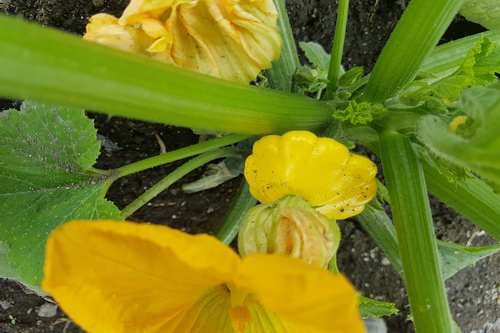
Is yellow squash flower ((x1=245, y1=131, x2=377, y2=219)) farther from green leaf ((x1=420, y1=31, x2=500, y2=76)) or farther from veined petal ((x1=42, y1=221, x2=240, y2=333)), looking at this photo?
green leaf ((x1=420, y1=31, x2=500, y2=76))

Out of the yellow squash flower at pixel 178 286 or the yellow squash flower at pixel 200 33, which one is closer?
the yellow squash flower at pixel 178 286

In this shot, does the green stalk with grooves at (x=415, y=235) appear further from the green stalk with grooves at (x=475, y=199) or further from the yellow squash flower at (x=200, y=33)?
the yellow squash flower at (x=200, y=33)

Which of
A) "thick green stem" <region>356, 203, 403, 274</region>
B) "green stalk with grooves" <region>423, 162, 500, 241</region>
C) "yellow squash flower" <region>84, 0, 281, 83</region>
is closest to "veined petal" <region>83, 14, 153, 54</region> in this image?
"yellow squash flower" <region>84, 0, 281, 83</region>

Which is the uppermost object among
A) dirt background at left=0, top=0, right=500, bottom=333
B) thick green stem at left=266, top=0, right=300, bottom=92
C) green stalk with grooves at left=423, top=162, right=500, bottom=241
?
thick green stem at left=266, top=0, right=300, bottom=92

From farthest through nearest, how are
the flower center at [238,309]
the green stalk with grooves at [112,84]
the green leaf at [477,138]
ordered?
the flower center at [238,309]
the green leaf at [477,138]
the green stalk with grooves at [112,84]

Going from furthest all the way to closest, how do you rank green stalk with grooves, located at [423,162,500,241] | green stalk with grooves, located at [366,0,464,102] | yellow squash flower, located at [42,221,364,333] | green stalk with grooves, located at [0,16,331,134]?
green stalk with grooves, located at [423,162,500,241]
green stalk with grooves, located at [366,0,464,102]
yellow squash flower, located at [42,221,364,333]
green stalk with grooves, located at [0,16,331,134]

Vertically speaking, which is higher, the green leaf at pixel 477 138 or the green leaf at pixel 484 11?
the green leaf at pixel 477 138

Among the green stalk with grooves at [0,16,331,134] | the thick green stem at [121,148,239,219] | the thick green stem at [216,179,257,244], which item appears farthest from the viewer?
the thick green stem at [216,179,257,244]

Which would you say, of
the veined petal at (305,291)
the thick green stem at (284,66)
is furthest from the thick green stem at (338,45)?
the veined petal at (305,291)

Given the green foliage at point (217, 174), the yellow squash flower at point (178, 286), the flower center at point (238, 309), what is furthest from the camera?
the green foliage at point (217, 174)
